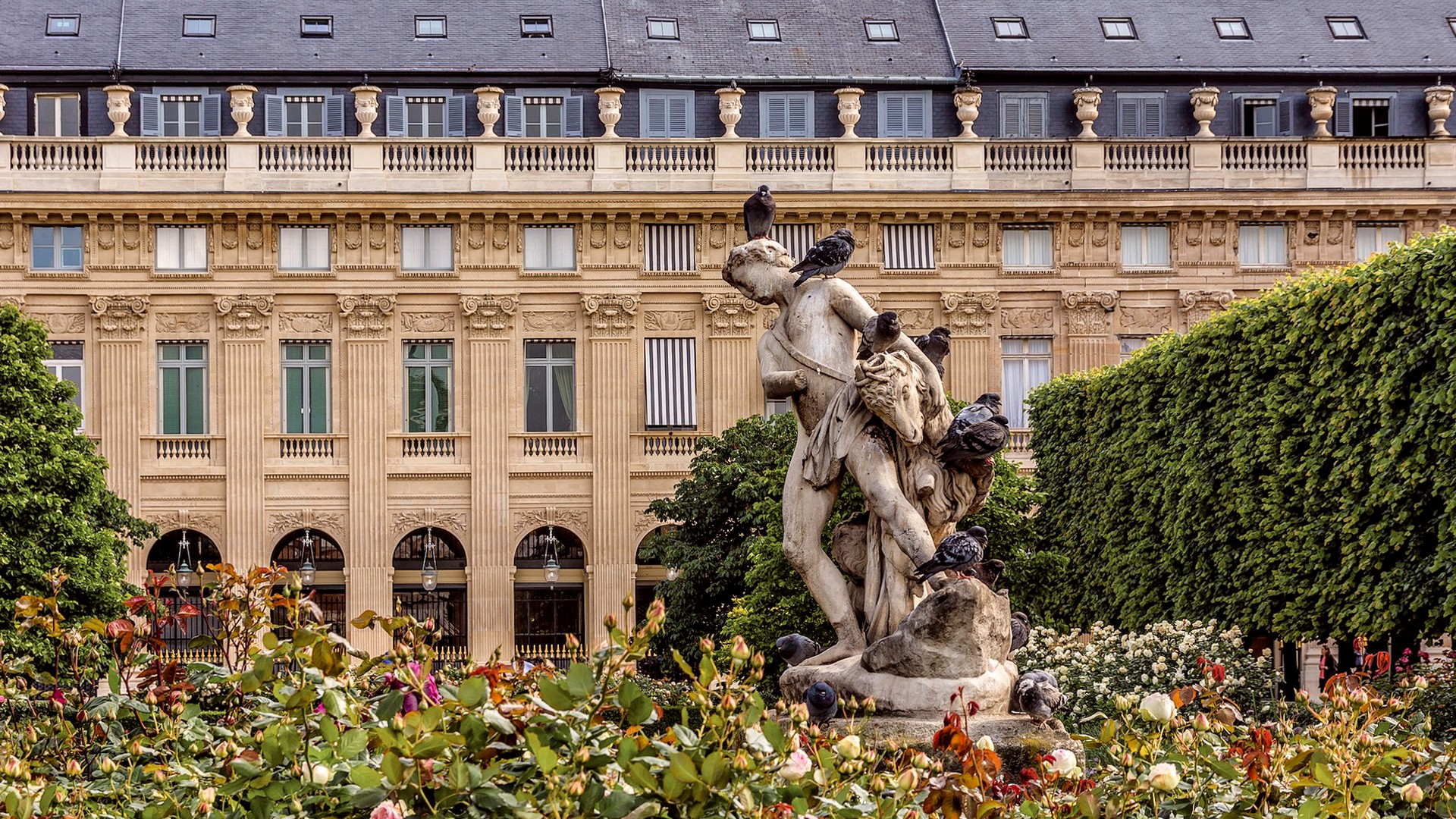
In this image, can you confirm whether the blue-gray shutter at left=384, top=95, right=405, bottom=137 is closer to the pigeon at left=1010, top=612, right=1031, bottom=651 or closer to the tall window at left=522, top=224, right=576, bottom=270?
the tall window at left=522, top=224, right=576, bottom=270

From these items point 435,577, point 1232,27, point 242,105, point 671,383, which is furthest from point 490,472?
point 1232,27

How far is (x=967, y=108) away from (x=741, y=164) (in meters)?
4.76

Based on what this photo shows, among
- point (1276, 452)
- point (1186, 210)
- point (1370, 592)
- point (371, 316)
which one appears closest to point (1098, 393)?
point (1276, 452)

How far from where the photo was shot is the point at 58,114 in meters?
44.2

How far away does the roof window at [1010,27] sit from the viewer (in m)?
46.4

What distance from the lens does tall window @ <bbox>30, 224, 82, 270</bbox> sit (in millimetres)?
43438

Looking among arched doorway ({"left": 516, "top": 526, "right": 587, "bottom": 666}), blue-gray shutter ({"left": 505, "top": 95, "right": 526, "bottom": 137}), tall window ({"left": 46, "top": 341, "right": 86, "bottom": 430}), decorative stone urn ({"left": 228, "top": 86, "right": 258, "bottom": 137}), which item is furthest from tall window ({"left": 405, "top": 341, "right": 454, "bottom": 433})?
tall window ({"left": 46, "top": 341, "right": 86, "bottom": 430})

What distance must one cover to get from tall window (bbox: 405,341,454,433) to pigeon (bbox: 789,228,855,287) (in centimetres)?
3358

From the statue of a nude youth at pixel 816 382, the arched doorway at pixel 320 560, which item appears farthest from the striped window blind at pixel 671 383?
the statue of a nude youth at pixel 816 382

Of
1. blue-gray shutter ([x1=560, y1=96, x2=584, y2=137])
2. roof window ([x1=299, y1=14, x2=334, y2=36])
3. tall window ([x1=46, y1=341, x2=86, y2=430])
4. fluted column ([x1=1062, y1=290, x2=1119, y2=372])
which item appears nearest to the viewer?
tall window ([x1=46, y1=341, x2=86, y2=430])

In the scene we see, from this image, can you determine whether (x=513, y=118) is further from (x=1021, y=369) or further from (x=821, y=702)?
(x=821, y=702)

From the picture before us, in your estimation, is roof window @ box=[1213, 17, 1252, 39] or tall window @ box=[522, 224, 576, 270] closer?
tall window @ box=[522, 224, 576, 270]

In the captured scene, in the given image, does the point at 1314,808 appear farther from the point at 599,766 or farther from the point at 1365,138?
the point at 1365,138

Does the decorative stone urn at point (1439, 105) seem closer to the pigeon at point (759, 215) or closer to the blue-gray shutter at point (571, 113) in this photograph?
the blue-gray shutter at point (571, 113)
